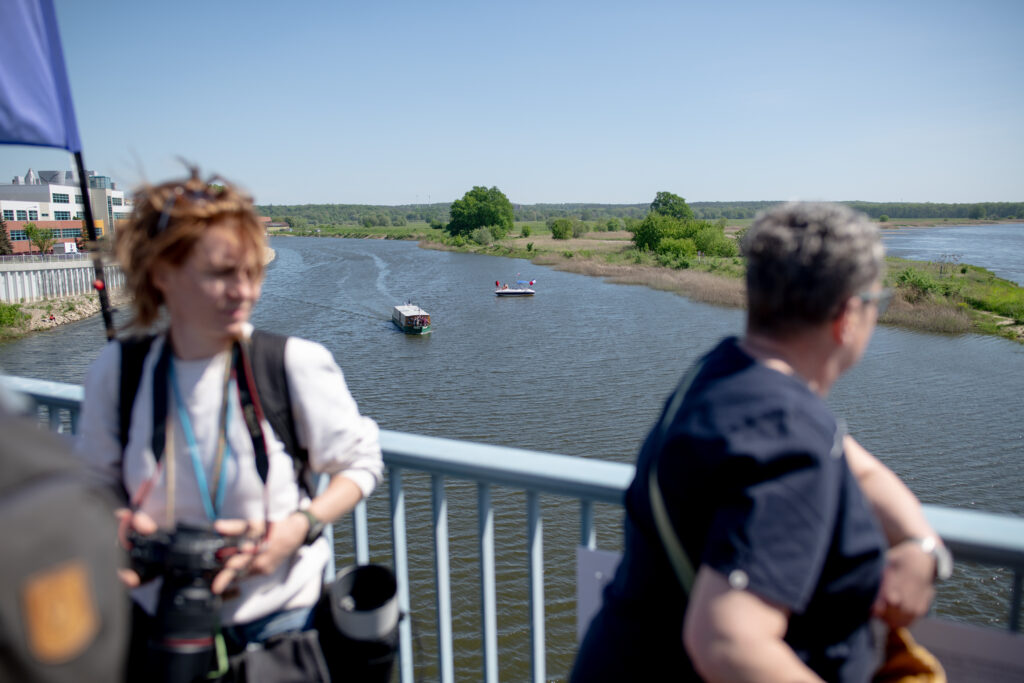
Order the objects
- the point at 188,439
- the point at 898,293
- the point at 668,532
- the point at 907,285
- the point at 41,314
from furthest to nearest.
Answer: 1. the point at 41,314
2. the point at 907,285
3. the point at 898,293
4. the point at 188,439
5. the point at 668,532

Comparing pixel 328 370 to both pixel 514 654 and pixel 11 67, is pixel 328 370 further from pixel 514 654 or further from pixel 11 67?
pixel 514 654

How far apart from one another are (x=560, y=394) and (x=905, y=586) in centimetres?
2271

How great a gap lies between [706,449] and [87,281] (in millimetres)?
56267

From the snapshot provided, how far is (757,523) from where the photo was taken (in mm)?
920

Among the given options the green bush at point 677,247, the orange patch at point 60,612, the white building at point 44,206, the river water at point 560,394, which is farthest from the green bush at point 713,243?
the orange patch at point 60,612

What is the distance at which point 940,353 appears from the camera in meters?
30.4

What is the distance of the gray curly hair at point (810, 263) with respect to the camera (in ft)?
3.35

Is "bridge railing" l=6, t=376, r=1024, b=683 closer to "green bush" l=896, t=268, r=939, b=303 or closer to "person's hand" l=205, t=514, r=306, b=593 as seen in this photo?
"person's hand" l=205, t=514, r=306, b=593

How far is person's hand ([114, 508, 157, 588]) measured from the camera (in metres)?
1.37

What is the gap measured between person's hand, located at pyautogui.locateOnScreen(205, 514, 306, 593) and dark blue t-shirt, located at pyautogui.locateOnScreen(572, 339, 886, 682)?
2.12ft

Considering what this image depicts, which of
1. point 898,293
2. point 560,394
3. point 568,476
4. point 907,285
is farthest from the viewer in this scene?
point 907,285

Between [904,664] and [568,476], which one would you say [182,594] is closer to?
[568,476]

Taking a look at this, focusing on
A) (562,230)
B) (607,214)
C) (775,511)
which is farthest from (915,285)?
(607,214)

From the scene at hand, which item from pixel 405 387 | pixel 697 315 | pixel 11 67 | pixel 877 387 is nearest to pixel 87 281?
pixel 405 387
